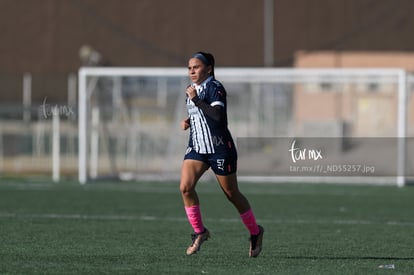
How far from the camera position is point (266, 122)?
2875 centimetres

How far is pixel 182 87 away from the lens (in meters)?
27.7

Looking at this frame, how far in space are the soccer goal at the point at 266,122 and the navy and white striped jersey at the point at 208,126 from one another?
13.0m

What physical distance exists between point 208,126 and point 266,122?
17.7 m

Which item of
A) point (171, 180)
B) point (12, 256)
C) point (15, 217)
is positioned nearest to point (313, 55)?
point (171, 180)

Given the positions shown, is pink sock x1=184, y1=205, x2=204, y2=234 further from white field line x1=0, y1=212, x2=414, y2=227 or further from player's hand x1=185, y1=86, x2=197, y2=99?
white field line x1=0, y1=212, x2=414, y2=227

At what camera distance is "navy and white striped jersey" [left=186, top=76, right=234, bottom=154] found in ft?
36.0

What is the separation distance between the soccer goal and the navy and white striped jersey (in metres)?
13.0

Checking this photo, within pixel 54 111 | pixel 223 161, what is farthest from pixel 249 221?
pixel 54 111

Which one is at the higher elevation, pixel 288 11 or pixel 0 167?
pixel 288 11

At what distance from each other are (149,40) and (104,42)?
5.28 feet

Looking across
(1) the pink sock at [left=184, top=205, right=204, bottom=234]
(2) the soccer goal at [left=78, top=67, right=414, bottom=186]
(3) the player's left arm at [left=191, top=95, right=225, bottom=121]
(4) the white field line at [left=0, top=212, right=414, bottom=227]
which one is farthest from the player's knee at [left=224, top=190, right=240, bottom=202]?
(2) the soccer goal at [left=78, top=67, right=414, bottom=186]

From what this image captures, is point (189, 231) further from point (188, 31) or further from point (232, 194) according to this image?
point (188, 31)

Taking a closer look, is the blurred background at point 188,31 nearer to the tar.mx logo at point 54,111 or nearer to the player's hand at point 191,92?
the tar.mx logo at point 54,111

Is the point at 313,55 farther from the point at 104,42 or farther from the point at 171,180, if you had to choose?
the point at 171,180
